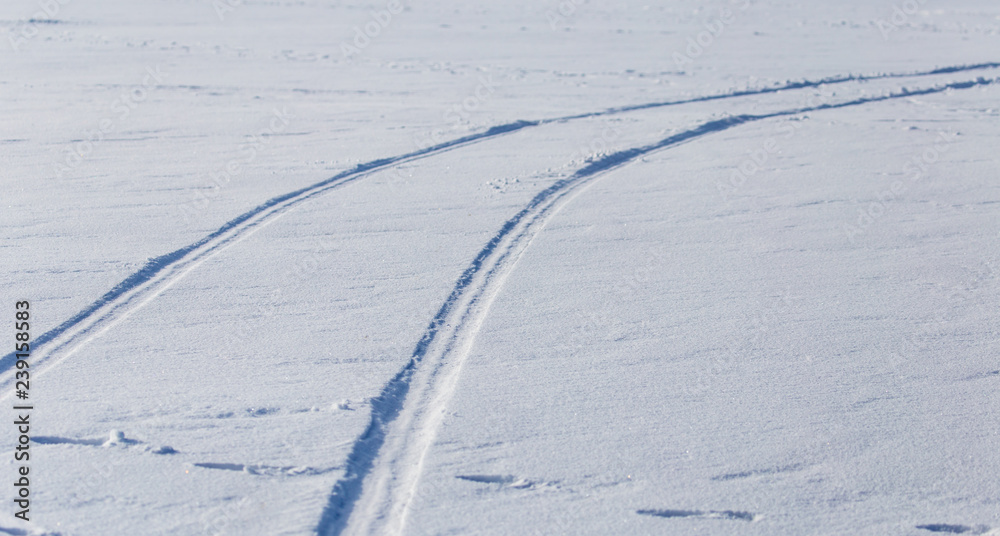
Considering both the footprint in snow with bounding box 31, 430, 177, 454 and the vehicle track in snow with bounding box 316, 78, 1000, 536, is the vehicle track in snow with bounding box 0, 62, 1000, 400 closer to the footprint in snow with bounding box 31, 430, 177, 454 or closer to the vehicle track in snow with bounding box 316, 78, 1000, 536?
the footprint in snow with bounding box 31, 430, 177, 454

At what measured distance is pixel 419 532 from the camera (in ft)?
9.62

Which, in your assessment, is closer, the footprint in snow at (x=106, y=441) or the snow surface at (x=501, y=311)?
the snow surface at (x=501, y=311)

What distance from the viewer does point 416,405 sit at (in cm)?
380

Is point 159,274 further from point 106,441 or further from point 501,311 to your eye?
point 501,311

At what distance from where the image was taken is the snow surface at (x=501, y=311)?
3.18m

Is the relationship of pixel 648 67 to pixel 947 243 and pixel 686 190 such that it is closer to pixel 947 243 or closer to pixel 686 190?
pixel 686 190

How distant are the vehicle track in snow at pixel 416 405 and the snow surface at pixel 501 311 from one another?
0.02 metres

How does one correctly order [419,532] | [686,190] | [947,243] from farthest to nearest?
[686,190], [947,243], [419,532]

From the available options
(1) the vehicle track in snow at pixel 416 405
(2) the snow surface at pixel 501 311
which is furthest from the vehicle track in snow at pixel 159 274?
(1) the vehicle track in snow at pixel 416 405

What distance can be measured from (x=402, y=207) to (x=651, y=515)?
13.3 ft

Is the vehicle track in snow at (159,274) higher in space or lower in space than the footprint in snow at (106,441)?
higher

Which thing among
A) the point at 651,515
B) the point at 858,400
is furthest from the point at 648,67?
the point at 651,515

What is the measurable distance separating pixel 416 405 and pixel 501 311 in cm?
114

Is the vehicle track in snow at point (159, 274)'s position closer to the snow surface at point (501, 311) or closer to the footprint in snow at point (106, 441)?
the snow surface at point (501, 311)
